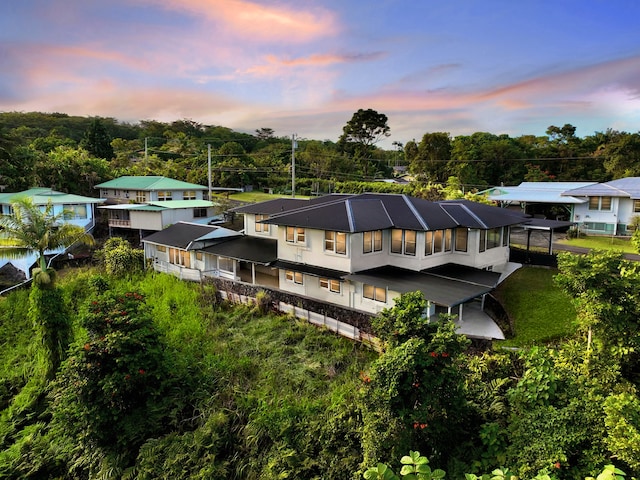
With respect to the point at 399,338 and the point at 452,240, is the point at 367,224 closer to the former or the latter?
the point at 452,240

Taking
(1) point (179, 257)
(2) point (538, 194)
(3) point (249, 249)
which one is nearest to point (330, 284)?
(3) point (249, 249)

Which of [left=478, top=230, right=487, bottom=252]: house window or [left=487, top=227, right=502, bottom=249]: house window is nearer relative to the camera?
[left=478, top=230, right=487, bottom=252]: house window

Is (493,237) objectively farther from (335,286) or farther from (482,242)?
(335,286)

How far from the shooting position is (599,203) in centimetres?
2975

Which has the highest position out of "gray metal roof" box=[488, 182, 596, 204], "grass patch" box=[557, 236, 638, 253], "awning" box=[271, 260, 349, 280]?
"gray metal roof" box=[488, 182, 596, 204]

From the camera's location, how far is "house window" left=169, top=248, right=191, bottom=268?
82.5 feet

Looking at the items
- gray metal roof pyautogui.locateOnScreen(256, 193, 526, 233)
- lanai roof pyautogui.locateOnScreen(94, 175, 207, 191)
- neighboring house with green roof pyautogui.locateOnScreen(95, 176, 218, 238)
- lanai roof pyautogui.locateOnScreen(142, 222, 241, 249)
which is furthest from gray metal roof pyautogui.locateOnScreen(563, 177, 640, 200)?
lanai roof pyautogui.locateOnScreen(94, 175, 207, 191)

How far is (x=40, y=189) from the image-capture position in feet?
114

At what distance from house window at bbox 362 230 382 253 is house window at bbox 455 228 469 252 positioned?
4.02 m

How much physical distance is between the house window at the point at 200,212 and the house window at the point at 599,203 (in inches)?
1281

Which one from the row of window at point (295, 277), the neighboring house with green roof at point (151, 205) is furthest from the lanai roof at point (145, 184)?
the row of window at point (295, 277)

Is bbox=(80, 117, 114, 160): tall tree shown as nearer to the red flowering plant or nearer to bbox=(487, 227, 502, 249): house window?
the red flowering plant

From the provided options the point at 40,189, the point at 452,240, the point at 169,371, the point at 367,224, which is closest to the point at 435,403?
the point at 169,371

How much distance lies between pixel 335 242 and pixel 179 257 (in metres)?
12.7
